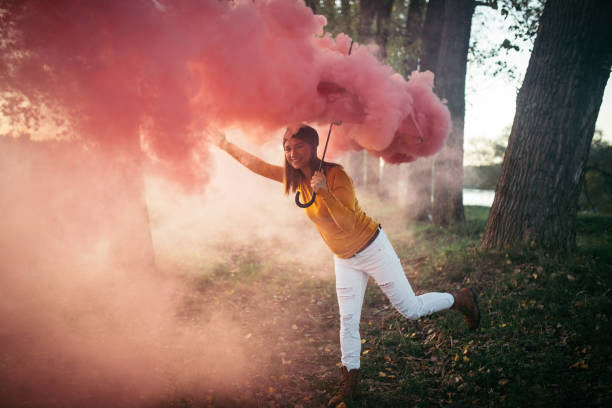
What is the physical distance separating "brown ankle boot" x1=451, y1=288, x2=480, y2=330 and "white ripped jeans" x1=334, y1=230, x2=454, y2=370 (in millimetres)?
867

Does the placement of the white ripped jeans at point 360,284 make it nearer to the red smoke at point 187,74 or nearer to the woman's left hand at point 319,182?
the woman's left hand at point 319,182

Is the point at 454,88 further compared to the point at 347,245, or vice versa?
the point at 454,88

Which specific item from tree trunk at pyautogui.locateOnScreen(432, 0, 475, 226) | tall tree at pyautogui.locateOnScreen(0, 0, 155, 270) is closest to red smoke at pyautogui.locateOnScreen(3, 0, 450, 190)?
tall tree at pyautogui.locateOnScreen(0, 0, 155, 270)

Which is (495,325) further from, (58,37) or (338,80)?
(58,37)

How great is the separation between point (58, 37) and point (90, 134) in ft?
2.24

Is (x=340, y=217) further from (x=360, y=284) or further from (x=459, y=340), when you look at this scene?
(x=459, y=340)

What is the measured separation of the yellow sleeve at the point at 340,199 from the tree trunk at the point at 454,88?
6139 mm

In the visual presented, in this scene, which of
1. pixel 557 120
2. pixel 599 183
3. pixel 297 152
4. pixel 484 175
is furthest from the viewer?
pixel 484 175

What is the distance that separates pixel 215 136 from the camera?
3334 mm

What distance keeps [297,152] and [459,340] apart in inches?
120

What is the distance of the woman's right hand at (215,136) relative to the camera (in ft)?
9.72

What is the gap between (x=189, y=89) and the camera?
103 inches

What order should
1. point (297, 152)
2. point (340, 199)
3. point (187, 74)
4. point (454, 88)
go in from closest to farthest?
1. point (187, 74)
2. point (340, 199)
3. point (297, 152)
4. point (454, 88)

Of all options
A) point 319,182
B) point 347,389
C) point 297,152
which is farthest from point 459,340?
point 297,152
